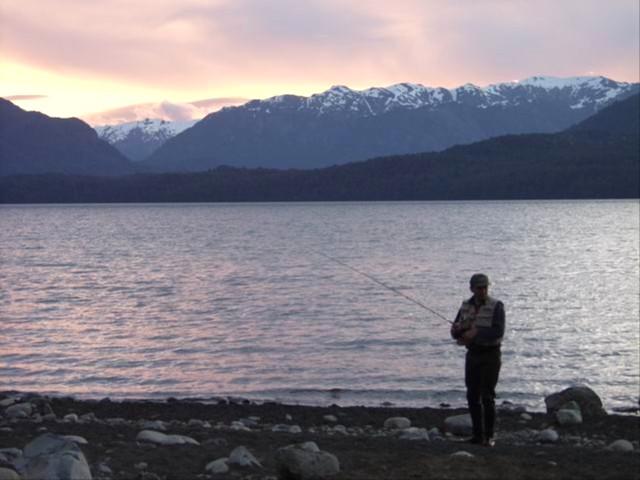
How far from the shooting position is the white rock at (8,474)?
9.78 metres

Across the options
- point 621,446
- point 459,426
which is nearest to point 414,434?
point 459,426

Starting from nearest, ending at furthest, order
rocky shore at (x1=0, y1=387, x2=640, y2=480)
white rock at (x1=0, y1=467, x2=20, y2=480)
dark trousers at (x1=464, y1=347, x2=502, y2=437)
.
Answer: white rock at (x1=0, y1=467, x2=20, y2=480) → rocky shore at (x1=0, y1=387, x2=640, y2=480) → dark trousers at (x1=464, y1=347, x2=502, y2=437)

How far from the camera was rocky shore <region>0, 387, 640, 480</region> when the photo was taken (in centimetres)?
1041

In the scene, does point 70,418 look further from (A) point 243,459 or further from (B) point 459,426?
(B) point 459,426

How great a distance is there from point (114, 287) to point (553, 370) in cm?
2988

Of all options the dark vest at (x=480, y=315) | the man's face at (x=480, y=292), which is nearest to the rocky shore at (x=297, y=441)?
the dark vest at (x=480, y=315)

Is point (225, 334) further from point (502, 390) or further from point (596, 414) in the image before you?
point (596, 414)

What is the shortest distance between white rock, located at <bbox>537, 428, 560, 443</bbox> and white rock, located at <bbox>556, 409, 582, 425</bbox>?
148 cm

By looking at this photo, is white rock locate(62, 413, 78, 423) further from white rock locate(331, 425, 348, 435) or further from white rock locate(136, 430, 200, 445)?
white rock locate(331, 425, 348, 435)

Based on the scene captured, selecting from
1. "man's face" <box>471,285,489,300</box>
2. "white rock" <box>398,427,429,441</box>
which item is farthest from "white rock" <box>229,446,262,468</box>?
"white rock" <box>398,427,429,441</box>

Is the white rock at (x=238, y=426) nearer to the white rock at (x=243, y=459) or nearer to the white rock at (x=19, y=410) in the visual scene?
the white rock at (x=19, y=410)

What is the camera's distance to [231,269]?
59.9 meters

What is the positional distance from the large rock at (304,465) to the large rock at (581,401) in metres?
8.50

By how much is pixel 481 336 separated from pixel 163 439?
434 centimetres
